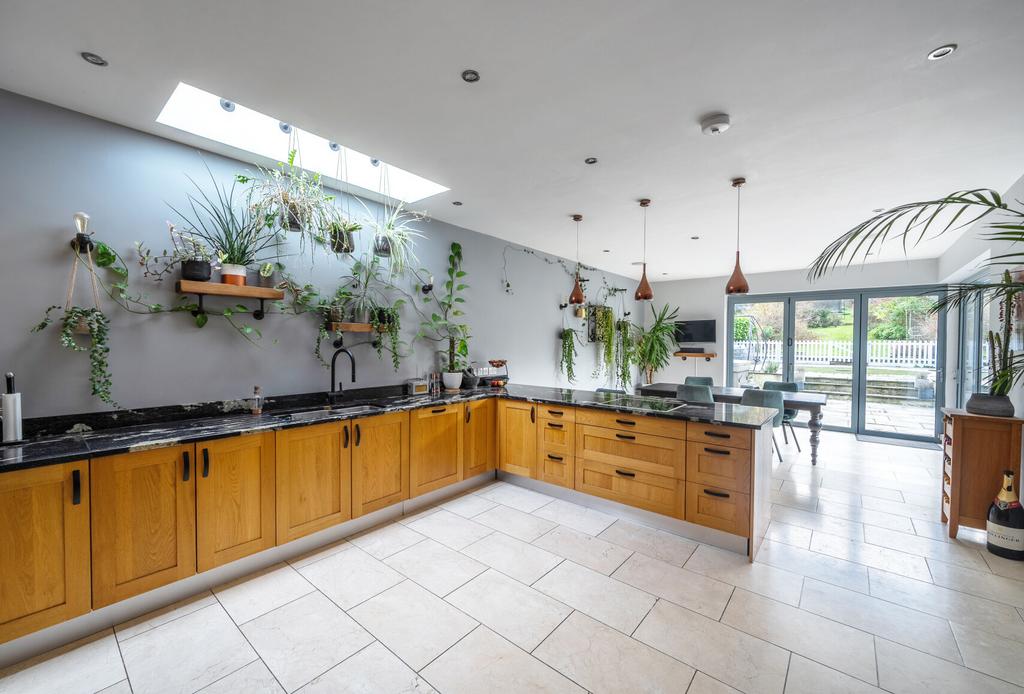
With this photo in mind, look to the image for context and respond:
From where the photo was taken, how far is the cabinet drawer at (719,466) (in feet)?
8.53

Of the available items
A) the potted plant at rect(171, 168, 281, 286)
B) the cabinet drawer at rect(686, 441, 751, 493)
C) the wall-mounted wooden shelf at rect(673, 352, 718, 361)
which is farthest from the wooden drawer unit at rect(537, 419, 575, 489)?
the wall-mounted wooden shelf at rect(673, 352, 718, 361)

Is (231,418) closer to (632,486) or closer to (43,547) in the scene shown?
(43,547)

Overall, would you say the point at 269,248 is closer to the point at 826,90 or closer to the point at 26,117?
the point at 26,117

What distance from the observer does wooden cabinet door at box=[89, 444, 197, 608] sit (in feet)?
6.20

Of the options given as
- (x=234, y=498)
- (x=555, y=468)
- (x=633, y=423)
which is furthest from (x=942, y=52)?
(x=234, y=498)

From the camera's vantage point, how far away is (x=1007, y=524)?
2.62m

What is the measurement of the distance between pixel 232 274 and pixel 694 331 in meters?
6.96

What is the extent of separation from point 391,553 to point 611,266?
5.31 m

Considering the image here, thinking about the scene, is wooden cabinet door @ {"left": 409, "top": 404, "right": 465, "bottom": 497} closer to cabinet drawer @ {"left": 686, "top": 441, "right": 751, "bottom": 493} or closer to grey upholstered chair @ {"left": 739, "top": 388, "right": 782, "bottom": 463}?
cabinet drawer @ {"left": 686, "top": 441, "right": 751, "bottom": 493}

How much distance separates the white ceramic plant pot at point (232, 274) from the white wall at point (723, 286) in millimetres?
6894

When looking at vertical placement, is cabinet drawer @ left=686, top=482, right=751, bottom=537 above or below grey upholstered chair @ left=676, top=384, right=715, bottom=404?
below

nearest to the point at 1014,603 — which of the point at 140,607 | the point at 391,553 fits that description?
the point at 391,553

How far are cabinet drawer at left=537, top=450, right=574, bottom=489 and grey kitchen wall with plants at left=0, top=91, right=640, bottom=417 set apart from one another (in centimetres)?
170

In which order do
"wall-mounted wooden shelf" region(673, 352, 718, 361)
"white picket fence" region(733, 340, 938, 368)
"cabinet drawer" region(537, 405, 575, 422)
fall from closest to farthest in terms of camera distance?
1. "cabinet drawer" region(537, 405, 575, 422)
2. "white picket fence" region(733, 340, 938, 368)
3. "wall-mounted wooden shelf" region(673, 352, 718, 361)
